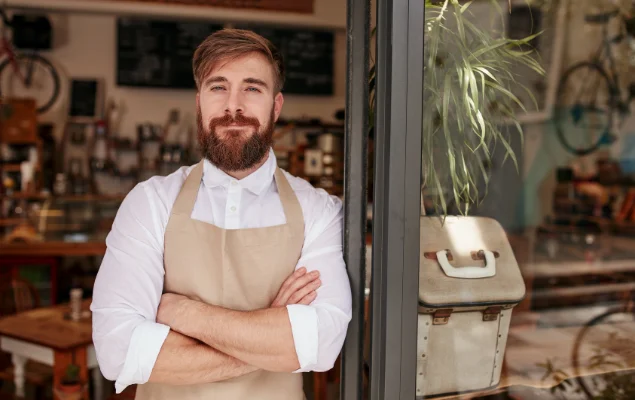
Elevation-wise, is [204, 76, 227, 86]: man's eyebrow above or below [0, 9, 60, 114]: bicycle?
below

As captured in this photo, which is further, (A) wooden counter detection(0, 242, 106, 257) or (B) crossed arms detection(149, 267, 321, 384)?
(A) wooden counter detection(0, 242, 106, 257)

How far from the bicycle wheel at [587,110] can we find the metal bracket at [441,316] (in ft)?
3.85

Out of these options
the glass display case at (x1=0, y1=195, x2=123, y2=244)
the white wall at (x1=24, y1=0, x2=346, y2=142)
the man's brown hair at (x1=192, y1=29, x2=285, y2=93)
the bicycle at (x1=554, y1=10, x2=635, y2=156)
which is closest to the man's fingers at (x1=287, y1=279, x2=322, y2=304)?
the man's brown hair at (x1=192, y1=29, x2=285, y2=93)

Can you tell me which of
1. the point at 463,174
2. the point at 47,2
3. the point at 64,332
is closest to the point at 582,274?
the point at 463,174

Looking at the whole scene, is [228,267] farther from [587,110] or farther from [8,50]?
[8,50]

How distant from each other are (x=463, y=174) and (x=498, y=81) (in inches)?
11.3

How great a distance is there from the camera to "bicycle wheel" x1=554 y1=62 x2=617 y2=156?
8.59 feet

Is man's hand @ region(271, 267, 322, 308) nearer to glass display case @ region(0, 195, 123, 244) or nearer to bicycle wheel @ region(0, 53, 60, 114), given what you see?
glass display case @ region(0, 195, 123, 244)

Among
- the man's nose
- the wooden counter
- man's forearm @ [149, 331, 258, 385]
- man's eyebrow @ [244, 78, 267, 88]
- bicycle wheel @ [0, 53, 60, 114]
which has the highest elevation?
bicycle wheel @ [0, 53, 60, 114]

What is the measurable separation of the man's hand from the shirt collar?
0.86 ft

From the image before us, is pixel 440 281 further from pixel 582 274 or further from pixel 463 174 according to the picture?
pixel 582 274

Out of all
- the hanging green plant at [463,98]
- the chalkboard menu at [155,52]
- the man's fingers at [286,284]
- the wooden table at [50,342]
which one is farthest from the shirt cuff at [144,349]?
the chalkboard menu at [155,52]

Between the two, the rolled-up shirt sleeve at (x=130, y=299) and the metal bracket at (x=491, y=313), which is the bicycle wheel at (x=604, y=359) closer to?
the metal bracket at (x=491, y=313)

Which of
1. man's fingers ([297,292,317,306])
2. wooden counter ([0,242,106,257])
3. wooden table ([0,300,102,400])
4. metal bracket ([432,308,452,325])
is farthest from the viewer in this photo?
wooden counter ([0,242,106,257])
